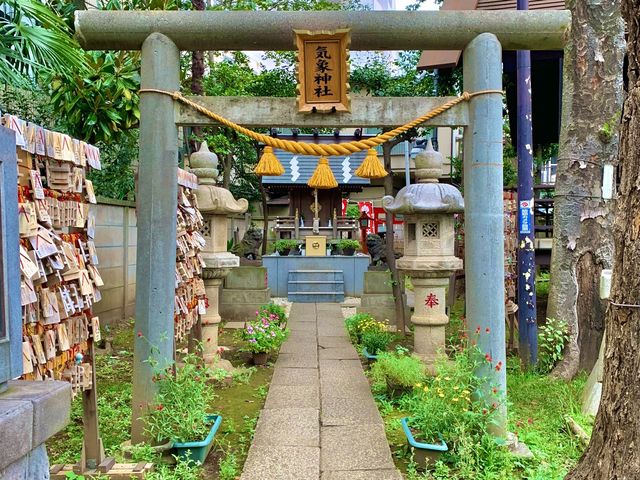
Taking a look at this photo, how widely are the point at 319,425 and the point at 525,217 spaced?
374 centimetres

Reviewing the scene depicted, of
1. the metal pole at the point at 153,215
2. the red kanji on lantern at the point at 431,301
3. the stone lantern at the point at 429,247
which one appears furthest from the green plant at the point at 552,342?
the metal pole at the point at 153,215

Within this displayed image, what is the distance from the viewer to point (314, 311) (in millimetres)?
11523

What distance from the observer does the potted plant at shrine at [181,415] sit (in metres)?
3.77

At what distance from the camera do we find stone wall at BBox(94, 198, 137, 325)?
8680mm

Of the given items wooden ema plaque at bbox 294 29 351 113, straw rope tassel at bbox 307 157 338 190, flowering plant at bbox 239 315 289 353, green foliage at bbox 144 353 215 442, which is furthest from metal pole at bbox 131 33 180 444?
straw rope tassel at bbox 307 157 338 190

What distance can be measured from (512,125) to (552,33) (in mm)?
8294

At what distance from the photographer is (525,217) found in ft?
20.3

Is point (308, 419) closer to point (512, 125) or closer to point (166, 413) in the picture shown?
point (166, 413)

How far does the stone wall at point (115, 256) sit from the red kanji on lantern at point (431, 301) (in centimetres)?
575

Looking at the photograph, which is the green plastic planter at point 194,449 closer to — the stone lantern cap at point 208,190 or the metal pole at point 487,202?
the metal pole at point 487,202

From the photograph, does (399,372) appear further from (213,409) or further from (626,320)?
(626,320)

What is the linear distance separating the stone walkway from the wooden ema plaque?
293 centimetres

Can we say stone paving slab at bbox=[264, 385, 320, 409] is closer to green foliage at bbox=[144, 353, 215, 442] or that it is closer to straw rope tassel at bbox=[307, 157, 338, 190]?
green foliage at bbox=[144, 353, 215, 442]

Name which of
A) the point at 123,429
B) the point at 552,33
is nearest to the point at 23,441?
the point at 123,429
